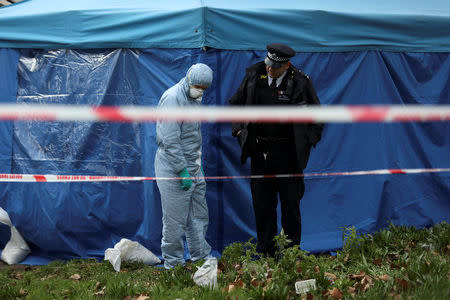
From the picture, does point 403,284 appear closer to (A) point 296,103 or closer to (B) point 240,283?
(B) point 240,283

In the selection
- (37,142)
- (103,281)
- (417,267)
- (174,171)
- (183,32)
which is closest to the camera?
(417,267)

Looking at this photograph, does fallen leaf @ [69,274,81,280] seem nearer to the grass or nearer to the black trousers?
the grass

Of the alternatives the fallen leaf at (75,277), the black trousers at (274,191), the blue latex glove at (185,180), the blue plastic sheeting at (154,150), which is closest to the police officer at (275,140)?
the black trousers at (274,191)

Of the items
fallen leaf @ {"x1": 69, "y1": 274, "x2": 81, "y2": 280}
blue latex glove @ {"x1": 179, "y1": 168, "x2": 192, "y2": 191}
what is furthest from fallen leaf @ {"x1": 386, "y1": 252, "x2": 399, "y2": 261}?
fallen leaf @ {"x1": 69, "y1": 274, "x2": 81, "y2": 280}

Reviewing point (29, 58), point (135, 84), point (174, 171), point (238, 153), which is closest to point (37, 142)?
point (29, 58)

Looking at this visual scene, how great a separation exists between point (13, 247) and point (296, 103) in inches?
131

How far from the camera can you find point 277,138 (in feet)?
13.1

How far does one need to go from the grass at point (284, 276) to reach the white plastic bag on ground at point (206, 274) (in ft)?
0.17

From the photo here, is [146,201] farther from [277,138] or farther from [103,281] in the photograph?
[277,138]

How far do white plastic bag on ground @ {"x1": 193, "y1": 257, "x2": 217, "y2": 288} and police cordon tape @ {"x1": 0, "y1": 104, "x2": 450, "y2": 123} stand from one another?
130 centimetres

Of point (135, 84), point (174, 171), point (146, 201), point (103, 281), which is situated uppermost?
point (135, 84)

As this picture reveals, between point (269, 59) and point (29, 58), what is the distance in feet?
8.97

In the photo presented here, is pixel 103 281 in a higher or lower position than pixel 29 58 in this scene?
lower

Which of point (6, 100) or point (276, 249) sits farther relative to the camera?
point (6, 100)
